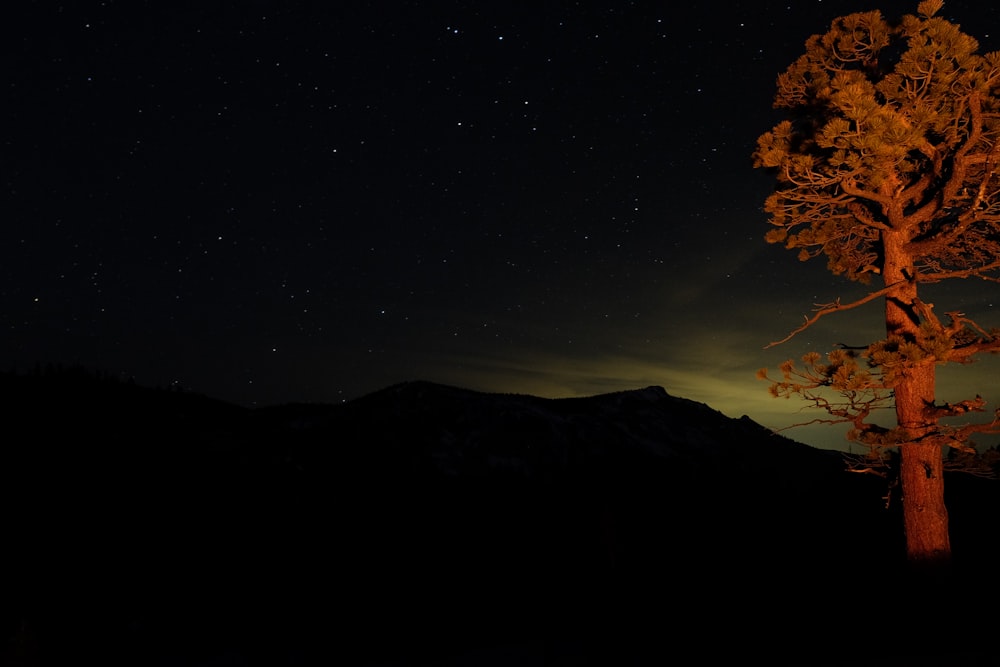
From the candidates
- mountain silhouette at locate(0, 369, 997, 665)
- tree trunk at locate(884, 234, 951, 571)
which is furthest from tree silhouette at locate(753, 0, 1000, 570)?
mountain silhouette at locate(0, 369, 997, 665)

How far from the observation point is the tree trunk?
780cm

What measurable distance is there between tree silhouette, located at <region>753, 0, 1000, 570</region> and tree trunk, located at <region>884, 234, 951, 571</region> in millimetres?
15

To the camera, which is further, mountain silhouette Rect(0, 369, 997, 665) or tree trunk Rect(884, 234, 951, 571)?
mountain silhouette Rect(0, 369, 997, 665)

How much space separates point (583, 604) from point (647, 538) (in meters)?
5.58

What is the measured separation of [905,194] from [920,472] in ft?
13.7

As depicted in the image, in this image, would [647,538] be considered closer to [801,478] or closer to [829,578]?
A: [829,578]

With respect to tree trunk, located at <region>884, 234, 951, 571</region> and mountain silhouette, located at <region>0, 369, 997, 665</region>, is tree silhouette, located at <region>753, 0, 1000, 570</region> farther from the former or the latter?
mountain silhouette, located at <region>0, 369, 997, 665</region>

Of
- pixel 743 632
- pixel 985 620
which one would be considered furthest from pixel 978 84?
pixel 743 632

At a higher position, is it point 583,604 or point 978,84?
point 978,84

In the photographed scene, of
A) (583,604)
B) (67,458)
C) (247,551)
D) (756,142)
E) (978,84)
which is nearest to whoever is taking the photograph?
(978,84)

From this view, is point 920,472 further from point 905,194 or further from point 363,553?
point 363,553

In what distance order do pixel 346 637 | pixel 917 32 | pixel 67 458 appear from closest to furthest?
pixel 917 32 → pixel 346 637 → pixel 67 458

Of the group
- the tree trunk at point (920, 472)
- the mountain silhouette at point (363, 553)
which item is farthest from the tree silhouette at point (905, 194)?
the mountain silhouette at point (363, 553)

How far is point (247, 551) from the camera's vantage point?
14156mm
